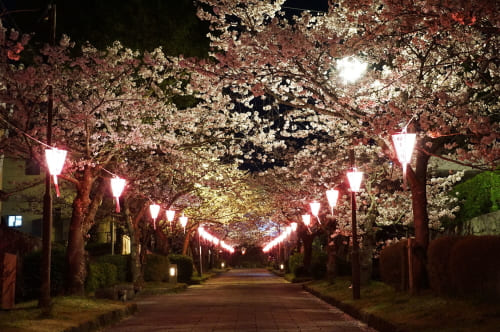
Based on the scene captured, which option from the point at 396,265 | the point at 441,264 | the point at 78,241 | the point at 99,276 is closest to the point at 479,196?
the point at 396,265

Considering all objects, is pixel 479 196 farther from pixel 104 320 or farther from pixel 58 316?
pixel 58 316

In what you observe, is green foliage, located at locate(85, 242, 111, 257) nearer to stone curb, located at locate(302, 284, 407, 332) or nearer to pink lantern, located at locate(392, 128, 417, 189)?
stone curb, located at locate(302, 284, 407, 332)

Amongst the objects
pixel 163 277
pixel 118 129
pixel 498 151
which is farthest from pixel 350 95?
pixel 163 277

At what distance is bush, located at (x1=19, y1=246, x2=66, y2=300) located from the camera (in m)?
22.3

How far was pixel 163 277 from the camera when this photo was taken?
3666 cm

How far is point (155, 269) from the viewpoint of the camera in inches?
1427

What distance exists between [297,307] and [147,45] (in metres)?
11.1

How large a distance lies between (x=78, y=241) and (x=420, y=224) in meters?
11.2

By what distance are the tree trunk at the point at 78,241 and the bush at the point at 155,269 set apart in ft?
51.3

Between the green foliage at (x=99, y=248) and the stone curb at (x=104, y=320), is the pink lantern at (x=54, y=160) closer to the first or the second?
the stone curb at (x=104, y=320)

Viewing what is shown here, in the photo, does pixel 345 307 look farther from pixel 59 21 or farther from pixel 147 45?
pixel 59 21

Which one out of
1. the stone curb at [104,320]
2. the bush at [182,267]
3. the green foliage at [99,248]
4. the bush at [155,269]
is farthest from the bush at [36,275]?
the green foliage at [99,248]

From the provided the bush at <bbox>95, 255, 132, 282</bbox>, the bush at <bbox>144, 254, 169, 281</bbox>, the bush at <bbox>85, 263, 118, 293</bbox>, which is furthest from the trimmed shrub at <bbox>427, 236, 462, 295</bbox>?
the bush at <bbox>144, 254, 169, 281</bbox>

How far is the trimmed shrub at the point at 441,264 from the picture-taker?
14.8 metres
